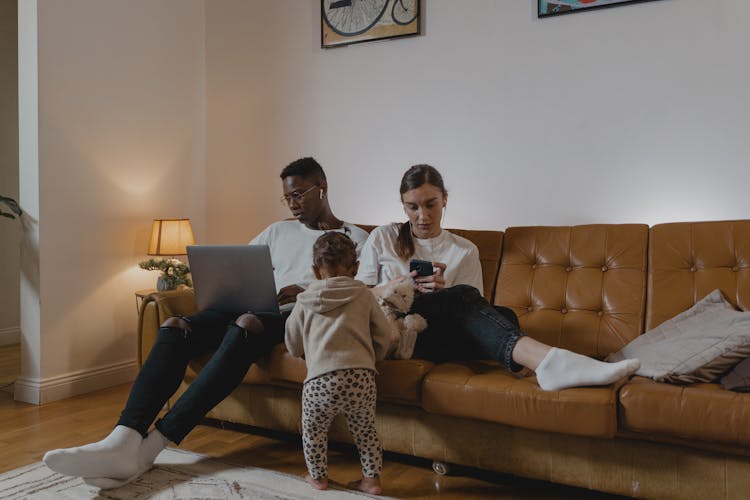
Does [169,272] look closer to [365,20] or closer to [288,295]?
[288,295]

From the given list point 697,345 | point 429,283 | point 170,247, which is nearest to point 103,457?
point 429,283

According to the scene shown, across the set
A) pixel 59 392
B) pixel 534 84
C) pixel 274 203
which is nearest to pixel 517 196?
pixel 534 84

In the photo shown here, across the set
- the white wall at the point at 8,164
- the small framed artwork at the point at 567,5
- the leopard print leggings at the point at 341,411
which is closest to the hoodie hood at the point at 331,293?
the leopard print leggings at the point at 341,411

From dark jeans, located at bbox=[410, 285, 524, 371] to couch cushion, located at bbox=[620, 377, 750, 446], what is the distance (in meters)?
0.44

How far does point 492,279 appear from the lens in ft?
8.52

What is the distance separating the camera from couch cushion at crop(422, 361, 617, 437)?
167cm

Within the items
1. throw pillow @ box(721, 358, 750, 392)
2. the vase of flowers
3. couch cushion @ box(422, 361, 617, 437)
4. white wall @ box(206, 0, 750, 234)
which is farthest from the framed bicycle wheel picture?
throw pillow @ box(721, 358, 750, 392)

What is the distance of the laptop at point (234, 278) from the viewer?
A: 7.14ft

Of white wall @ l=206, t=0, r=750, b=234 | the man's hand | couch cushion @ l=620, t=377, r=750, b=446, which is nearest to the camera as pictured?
couch cushion @ l=620, t=377, r=750, b=446

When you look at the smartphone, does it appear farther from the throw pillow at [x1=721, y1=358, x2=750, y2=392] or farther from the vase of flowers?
the vase of flowers

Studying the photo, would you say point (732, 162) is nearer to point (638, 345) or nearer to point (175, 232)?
point (638, 345)

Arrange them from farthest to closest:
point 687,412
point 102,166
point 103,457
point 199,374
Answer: point 102,166, point 199,374, point 103,457, point 687,412

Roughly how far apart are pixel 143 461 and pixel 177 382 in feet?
0.91

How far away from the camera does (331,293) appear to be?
5.96 ft
